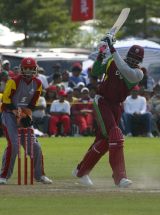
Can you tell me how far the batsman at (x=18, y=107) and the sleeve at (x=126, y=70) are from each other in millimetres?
1318

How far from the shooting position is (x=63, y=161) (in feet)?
64.5

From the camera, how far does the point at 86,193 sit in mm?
14203

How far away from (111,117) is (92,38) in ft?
137

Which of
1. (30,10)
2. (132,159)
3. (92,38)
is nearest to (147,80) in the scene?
(132,159)

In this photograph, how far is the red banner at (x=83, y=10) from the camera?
34500 mm

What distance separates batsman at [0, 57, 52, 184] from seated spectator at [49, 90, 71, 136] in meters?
11.6

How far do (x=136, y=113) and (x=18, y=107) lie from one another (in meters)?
12.3

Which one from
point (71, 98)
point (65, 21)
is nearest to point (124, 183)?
point (71, 98)

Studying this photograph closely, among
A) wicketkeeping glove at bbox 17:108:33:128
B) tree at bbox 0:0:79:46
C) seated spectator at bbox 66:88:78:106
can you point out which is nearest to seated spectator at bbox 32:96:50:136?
seated spectator at bbox 66:88:78:106

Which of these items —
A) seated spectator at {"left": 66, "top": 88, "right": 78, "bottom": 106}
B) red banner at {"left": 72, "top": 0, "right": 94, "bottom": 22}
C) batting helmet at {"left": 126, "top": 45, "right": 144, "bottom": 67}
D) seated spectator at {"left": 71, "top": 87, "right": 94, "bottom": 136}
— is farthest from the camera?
red banner at {"left": 72, "top": 0, "right": 94, "bottom": 22}

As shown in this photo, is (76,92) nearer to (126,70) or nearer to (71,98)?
(71,98)

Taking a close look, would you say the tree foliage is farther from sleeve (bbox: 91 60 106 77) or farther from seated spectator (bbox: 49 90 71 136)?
sleeve (bbox: 91 60 106 77)

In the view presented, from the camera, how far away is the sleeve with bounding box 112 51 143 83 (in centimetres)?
1502

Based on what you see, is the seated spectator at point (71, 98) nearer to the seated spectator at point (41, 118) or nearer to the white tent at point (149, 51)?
the seated spectator at point (41, 118)
